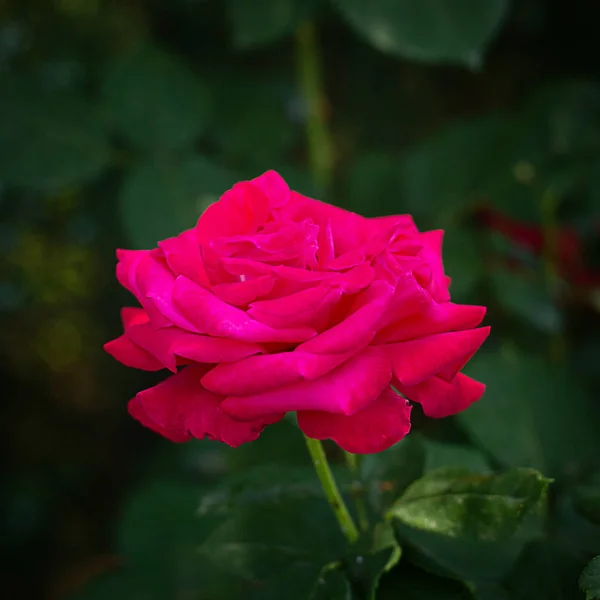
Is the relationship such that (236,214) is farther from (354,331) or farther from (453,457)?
(453,457)

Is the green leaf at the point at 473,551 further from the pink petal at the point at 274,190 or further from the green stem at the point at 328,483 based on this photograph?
the pink petal at the point at 274,190

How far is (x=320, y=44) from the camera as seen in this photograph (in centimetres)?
139

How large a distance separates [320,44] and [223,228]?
1.02 m

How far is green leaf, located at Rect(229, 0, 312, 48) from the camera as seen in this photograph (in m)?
1.03

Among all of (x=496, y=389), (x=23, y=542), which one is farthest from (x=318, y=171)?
(x=23, y=542)

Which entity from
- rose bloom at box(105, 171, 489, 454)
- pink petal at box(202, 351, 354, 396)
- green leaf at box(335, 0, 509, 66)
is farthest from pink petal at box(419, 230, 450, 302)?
green leaf at box(335, 0, 509, 66)

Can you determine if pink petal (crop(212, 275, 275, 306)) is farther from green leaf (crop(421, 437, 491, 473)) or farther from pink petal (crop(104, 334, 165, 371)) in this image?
green leaf (crop(421, 437, 491, 473))

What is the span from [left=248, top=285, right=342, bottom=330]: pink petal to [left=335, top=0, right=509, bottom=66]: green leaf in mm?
583

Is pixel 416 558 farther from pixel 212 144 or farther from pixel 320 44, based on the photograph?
pixel 320 44

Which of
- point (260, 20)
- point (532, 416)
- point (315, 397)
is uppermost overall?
point (260, 20)

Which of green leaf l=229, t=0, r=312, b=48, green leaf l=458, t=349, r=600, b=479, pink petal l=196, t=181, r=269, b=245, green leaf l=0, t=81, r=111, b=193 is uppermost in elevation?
green leaf l=229, t=0, r=312, b=48

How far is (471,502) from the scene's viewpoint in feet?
1.61

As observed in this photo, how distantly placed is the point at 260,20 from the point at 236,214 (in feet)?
2.13

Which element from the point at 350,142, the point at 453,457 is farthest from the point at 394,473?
the point at 350,142
